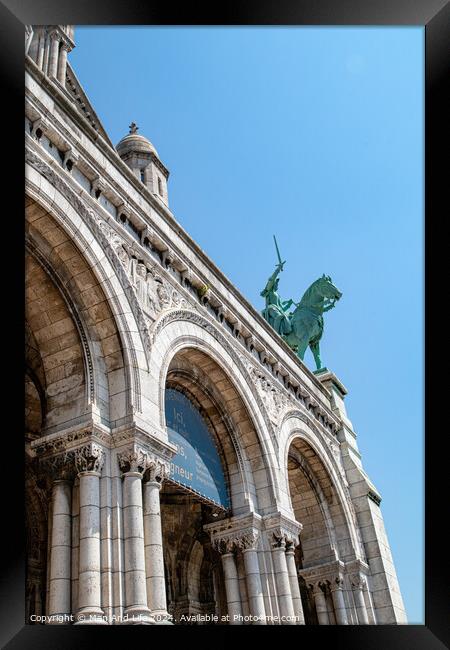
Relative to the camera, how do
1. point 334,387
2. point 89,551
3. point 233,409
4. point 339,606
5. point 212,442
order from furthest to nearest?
point 334,387 < point 339,606 < point 233,409 < point 212,442 < point 89,551

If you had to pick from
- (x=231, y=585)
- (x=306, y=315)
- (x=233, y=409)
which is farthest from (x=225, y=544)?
(x=306, y=315)

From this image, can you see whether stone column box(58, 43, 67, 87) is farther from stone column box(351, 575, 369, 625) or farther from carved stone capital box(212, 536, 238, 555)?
stone column box(351, 575, 369, 625)

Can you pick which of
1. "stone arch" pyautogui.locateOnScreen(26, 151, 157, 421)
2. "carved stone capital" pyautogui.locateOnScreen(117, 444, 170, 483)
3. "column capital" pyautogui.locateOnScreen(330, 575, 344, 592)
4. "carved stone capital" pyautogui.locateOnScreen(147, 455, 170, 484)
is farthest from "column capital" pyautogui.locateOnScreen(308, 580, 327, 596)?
"stone arch" pyautogui.locateOnScreen(26, 151, 157, 421)

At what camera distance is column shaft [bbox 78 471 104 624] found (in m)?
8.34

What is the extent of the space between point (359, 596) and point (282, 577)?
4.99m

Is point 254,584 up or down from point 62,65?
down

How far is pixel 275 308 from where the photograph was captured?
2575cm

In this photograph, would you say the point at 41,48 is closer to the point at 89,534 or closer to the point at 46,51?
the point at 46,51

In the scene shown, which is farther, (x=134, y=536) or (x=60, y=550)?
(x=134, y=536)

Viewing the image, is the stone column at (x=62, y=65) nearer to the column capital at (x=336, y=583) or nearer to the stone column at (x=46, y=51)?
Result: the stone column at (x=46, y=51)

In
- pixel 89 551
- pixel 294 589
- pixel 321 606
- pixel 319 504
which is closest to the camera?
pixel 89 551

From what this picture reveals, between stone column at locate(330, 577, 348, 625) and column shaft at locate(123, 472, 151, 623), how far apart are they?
358 inches

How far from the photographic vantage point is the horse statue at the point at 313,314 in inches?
987
